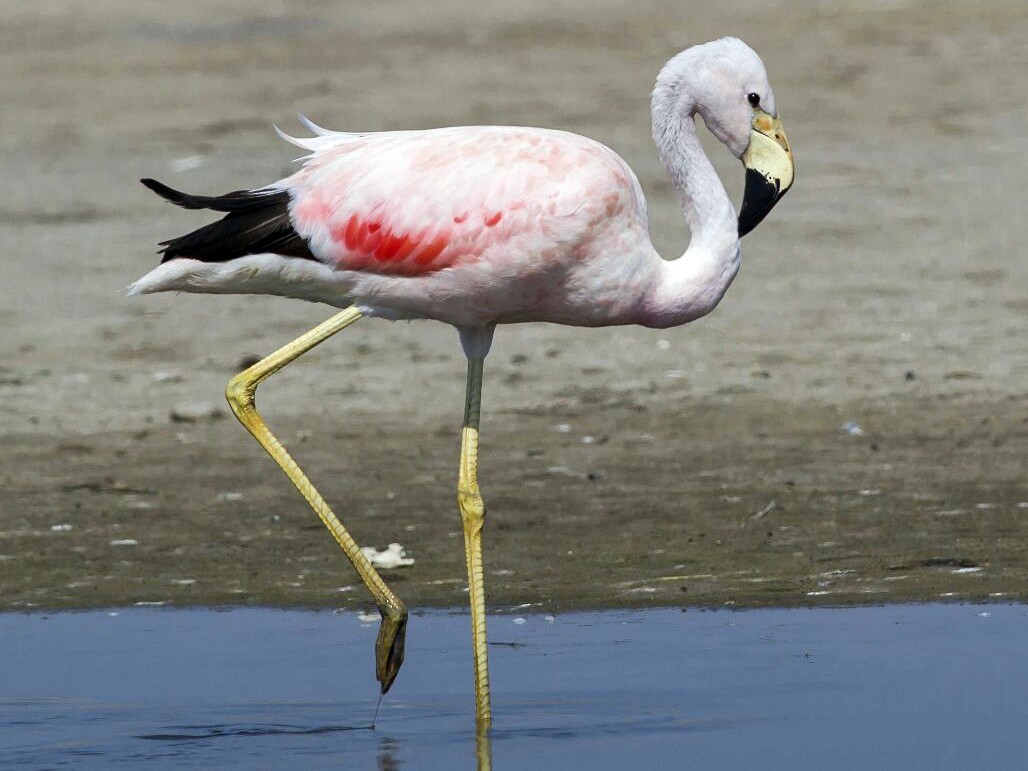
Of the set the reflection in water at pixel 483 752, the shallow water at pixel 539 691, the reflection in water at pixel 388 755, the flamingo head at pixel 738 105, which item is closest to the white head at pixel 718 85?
the flamingo head at pixel 738 105

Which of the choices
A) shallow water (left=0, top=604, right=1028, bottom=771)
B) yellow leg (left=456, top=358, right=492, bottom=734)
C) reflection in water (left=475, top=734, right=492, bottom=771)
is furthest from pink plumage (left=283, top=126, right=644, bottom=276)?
reflection in water (left=475, top=734, right=492, bottom=771)

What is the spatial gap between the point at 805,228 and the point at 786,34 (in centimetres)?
553

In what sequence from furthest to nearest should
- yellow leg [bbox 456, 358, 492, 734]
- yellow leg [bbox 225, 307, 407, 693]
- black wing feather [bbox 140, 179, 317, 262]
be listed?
black wing feather [bbox 140, 179, 317, 262] < yellow leg [bbox 225, 307, 407, 693] < yellow leg [bbox 456, 358, 492, 734]

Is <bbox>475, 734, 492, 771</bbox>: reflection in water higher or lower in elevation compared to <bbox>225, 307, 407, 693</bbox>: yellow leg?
lower

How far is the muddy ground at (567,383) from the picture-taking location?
7855mm

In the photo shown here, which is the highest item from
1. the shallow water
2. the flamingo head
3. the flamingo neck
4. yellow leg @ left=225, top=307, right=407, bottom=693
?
the flamingo head

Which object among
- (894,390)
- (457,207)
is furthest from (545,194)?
(894,390)

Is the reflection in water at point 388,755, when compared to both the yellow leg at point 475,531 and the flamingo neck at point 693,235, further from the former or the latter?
the flamingo neck at point 693,235

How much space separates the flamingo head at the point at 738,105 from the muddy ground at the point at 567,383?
4.90 ft

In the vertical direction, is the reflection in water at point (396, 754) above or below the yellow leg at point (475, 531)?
below

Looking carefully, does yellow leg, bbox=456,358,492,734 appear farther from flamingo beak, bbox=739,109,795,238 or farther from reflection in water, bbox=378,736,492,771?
flamingo beak, bbox=739,109,795,238

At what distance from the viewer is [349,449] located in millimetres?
9289

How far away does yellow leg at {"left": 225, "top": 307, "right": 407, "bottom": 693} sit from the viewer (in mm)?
6414

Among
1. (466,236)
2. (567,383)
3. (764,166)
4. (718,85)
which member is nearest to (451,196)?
(466,236)
